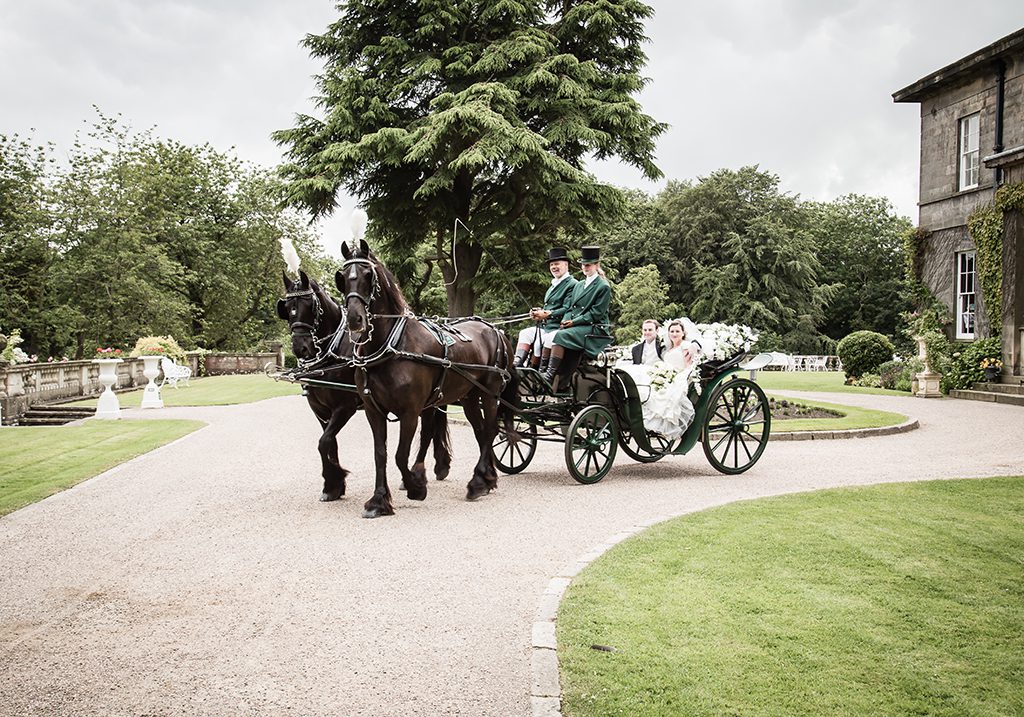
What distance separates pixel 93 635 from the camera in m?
4.79

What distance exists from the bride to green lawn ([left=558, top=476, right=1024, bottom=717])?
2373 mm

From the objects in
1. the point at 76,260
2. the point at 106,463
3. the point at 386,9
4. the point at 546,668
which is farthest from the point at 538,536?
the point at 76,260

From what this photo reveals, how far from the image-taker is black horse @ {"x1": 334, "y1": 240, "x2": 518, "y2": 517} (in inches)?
303

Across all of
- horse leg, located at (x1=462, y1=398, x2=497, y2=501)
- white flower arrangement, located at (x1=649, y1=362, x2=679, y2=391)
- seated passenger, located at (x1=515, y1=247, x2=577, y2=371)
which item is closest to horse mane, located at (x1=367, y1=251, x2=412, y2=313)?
horse leg, located at (x1=462, y1=398, x2=497, y2=501)

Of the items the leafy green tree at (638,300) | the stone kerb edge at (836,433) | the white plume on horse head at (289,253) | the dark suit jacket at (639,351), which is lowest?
the stone kerb edge at (836,433)

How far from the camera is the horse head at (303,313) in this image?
8234 millimetres

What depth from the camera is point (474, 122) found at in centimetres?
1897

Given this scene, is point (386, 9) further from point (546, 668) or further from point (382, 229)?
point (546, 668)

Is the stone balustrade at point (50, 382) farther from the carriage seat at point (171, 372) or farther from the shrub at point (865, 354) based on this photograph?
the shrub at point (865, 354)

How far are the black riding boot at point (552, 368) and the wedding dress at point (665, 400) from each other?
0.77m

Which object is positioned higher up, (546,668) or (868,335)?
(868,335)

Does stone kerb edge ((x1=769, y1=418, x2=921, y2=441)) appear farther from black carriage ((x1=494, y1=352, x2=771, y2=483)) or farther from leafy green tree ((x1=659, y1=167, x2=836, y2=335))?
leafy green tree ((x1=659, y1=167, x2=836, y2=335))

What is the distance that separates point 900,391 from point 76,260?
107ft

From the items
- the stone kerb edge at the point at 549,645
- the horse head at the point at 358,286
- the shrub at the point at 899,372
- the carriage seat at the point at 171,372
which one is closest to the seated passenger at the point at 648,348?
the horse head at the point at 358,286
